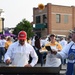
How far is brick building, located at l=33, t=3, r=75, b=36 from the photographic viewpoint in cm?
7331

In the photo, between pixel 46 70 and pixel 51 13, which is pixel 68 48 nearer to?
pixel 46 70

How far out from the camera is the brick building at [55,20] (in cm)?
7331

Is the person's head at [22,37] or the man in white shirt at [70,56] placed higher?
the person's head at [22,37]

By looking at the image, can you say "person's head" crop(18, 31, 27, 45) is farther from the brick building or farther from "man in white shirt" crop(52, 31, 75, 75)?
the brick building

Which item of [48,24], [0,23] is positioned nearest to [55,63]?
[48,24]

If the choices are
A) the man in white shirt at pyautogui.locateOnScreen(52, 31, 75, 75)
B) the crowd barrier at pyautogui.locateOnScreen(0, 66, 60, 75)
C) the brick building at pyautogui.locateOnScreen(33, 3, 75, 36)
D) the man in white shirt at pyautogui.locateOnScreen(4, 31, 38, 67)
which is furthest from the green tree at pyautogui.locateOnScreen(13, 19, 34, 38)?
the crowd barrier at pyautogui.locateOnScreen(0, 66, 60, 75)

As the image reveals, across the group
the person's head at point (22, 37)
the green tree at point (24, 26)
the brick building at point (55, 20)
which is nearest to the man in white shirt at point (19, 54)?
the person's head at point (22, 37)

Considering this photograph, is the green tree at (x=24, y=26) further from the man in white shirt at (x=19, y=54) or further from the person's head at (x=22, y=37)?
the person's head at (x=22, y=37)

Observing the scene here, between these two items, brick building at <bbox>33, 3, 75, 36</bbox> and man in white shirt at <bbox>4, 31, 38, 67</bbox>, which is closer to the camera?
man in white shirt at <bbox>4, 31, 38, 67</bbox>

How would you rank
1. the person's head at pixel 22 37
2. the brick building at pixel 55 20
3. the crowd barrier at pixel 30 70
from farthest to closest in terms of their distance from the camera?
the brick building at pixel 55 20 → the person's head at pixel 22 37 → the crowd barrier at pixel 30 70

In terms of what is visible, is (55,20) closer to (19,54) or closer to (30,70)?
(19,54)

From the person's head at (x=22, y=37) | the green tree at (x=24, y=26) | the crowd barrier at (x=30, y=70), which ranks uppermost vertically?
the person's head at (x=22, y=37)

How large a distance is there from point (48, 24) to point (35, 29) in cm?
509

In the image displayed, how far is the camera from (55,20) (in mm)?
73375
